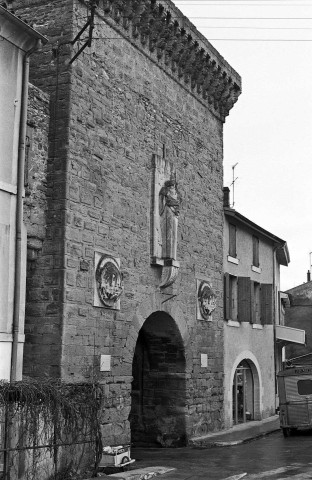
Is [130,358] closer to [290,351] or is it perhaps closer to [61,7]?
[61,7]

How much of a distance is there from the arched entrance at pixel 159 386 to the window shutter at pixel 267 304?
6.60 metres

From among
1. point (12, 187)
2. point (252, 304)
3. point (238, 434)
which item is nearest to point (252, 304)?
point (252, 304)

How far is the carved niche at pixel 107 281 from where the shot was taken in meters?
12.2

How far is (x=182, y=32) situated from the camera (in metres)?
15.2

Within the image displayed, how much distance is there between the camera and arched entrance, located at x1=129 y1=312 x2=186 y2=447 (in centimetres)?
1513

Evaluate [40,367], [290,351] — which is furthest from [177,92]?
[290,351]

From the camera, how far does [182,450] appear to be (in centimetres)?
1439

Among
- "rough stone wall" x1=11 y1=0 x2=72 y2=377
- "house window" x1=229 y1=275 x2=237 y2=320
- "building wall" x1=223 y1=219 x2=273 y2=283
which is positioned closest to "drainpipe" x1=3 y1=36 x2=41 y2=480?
"rough stone wall" x1=11 y1=0 x2=72 y2=377

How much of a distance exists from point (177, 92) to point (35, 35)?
5.44 meters

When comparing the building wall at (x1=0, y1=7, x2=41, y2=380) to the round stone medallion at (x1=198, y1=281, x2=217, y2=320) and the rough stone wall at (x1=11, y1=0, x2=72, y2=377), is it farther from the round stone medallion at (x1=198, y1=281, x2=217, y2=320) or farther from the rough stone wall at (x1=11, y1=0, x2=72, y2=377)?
the round stone medallion at (x1=198, y1=281, x2=217, y2=320)

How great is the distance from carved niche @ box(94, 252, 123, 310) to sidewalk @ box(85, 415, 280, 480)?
9.25 feet

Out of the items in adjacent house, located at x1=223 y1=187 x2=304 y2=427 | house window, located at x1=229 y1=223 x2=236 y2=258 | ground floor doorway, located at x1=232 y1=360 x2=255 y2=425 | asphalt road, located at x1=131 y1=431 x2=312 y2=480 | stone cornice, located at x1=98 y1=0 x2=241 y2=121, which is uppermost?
stone cornice, located at x1=98 y1=0 x2=241 y2=121

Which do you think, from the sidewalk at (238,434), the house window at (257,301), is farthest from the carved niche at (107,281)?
the house window at (257,301)

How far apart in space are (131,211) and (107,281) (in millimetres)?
1716
